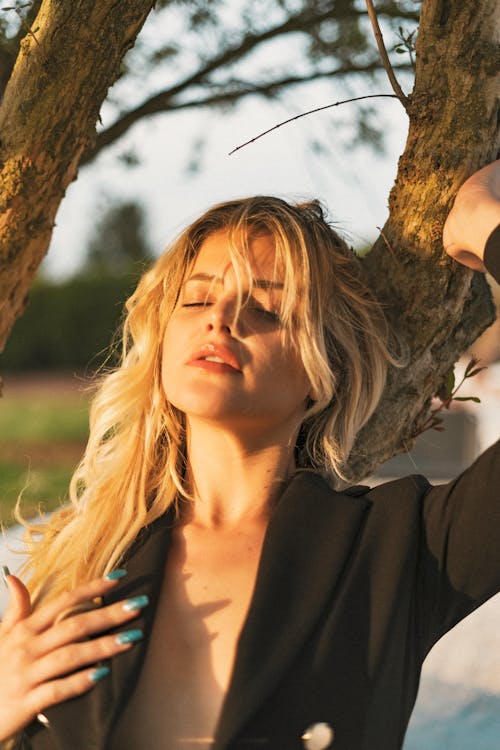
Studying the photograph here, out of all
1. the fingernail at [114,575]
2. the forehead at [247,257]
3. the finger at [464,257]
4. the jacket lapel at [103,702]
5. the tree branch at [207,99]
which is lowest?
the jacket lapel at [103,702]

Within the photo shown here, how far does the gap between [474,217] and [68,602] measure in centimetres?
108

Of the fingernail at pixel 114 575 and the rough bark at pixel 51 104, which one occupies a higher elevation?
the rough bark at pixel 51 104

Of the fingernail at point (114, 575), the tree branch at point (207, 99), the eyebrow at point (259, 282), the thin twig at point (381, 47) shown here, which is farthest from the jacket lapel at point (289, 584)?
the tree branch at point (207, 99)

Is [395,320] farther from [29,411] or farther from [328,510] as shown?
[29,411]

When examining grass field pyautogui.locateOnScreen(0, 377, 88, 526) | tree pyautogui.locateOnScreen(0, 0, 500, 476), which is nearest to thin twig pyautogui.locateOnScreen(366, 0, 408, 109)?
tree pyautogui.locateOnScreen(0, 0, 500, 476)

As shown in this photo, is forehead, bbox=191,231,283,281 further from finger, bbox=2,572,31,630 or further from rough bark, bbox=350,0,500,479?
finger, bbox=2,572,31,630

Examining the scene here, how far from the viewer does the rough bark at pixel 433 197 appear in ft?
7.21

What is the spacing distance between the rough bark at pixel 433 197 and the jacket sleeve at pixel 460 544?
0.54 meters

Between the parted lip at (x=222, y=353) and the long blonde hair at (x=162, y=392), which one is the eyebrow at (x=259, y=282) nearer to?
the long blonde hair at (x=162, y=392)

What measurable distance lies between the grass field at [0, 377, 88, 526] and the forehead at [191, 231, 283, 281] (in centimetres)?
628

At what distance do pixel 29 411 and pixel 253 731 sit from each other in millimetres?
15672

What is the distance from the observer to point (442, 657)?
168 inches

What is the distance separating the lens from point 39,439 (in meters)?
14.3

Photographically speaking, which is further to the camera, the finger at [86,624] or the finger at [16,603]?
the finger at [16,603]
